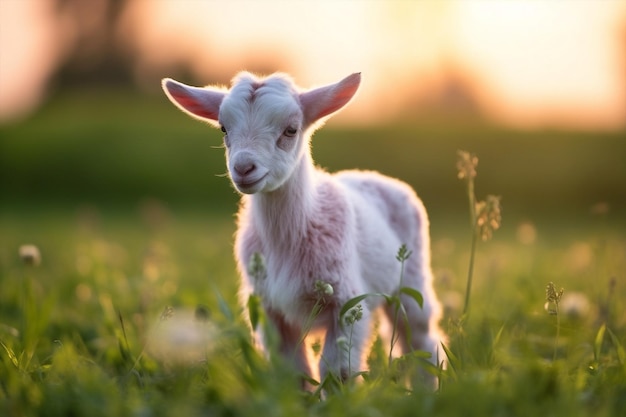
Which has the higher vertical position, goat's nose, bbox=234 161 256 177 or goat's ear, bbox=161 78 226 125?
goat's ear, bbox=161 78 226 125

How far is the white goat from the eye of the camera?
11.0 feet

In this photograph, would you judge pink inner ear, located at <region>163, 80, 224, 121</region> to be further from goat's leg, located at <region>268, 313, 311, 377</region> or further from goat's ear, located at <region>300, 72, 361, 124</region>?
goat's leg, located at <region>268, 313, 311, 377</region>

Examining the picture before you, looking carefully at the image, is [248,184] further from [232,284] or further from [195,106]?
[232,284]

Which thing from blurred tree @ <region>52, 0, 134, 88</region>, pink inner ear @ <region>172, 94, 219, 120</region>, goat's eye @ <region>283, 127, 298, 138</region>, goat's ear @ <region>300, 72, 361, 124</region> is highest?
goat's ear @ <region>300, 72, 361, 124</region>

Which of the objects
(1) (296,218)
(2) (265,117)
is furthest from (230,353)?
(2) (265,117)

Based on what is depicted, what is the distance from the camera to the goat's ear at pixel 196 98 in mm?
3701

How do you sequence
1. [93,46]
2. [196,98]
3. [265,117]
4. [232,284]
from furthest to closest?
1. [93,46]
2. [232,284]
3. [196,98]
4. [265,117]

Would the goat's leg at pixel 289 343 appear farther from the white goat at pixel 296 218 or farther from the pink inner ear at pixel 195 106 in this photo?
the pink inner ear at pixel 195 106

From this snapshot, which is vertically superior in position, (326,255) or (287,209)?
(287,209)

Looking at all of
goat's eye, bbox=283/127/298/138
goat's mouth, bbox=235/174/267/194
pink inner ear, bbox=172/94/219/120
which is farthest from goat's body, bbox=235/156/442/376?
pink inner ear, bbox=172/94/219/120

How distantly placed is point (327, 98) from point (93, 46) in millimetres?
35091

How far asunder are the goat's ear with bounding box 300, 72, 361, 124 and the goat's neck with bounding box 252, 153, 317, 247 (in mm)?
247

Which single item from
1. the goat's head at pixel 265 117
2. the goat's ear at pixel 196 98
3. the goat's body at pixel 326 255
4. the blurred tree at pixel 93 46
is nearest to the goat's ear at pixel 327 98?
the goat's head at pixel 265 117

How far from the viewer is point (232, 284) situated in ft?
19.5
